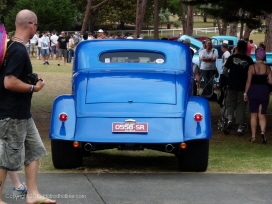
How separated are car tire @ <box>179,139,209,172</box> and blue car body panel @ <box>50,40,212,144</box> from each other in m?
0.23

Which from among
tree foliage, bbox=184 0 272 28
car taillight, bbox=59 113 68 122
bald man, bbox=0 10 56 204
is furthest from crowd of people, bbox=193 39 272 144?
bald man, bbox=0 10 56 204

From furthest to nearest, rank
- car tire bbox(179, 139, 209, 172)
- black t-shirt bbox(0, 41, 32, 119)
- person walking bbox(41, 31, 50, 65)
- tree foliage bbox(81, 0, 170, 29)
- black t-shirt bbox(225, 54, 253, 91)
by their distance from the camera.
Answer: tree foliage bbox(81, 0, 170, 29) → person walking bbox(41, 31, 50, 65) → black t-shirt bbox(225, 54, 253, 91) → car tire bbox(179, 139, 209, 172) → black t-shirt bbox(0, 41, 32, 119)

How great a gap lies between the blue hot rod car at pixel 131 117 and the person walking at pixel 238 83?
12.6 feet

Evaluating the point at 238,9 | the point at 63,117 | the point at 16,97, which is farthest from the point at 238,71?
the point at 16,97

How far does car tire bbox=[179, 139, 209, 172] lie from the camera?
8828mm

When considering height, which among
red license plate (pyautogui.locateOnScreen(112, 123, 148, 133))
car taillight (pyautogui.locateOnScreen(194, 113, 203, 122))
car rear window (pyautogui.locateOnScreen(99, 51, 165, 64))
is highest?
car rear window (pyautogui.locateOnScreen(99, 51, 165, 64))

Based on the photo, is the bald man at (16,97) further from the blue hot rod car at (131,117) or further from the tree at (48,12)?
the tree at (48,12)

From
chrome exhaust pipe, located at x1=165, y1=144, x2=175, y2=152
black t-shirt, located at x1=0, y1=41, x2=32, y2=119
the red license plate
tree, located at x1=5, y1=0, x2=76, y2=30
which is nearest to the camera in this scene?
black t-shirt, located at x1=0, y1=41, x2=32, y2=119

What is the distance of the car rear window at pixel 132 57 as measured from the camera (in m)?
10.2

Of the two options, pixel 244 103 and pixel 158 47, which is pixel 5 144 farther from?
pixel 244 103

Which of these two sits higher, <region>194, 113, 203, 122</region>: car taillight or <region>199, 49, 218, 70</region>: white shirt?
<region>194, 113, 203, 122</region>: car taillight

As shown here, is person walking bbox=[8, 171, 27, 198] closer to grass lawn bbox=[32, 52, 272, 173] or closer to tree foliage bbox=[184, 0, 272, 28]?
grass lawn bbox=[32, 52, 272, 173]

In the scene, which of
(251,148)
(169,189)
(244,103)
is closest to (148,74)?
(169,189)

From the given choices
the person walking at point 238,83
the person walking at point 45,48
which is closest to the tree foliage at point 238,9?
the person walking at point 238,83
